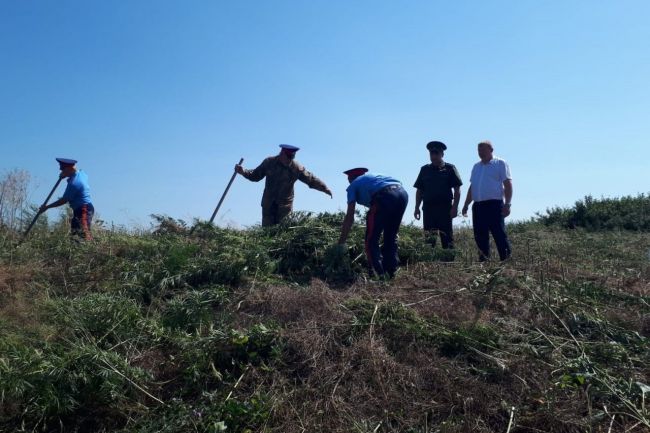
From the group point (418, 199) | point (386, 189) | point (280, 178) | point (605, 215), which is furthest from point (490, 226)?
point (605, 215)

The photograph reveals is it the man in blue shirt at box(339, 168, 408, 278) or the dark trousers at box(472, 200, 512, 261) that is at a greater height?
the dark trousers at box(472, 200, 512, 261)

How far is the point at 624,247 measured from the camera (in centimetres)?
884

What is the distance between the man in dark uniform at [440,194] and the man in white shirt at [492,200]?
42 centimetres

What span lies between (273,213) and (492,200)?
126 inches

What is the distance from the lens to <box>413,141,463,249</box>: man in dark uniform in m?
7.35

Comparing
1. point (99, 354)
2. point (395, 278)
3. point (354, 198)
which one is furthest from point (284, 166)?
point (99, 354)

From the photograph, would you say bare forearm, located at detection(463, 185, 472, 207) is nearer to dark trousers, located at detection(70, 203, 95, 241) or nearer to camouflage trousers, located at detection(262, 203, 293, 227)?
camouflage trousers, located at detection(262, 203, 293, 227)

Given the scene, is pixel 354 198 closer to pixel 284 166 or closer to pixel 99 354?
pixel 284 166

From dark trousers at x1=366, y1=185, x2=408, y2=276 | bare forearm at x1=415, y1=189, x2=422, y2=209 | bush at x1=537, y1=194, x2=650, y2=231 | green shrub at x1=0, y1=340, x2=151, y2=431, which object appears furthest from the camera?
bush at x1=537, y1=194, x2=650, y2=231

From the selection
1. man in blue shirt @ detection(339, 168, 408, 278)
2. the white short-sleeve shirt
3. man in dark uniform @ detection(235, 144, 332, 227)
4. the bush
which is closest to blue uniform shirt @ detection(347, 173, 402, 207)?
man in blue shirt @ detection(339, 168, 408, 278)

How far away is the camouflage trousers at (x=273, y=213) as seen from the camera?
8469 millimetres

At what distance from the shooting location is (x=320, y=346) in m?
4.27

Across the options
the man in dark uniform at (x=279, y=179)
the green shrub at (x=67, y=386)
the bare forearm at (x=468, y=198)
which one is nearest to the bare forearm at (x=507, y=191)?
the bare forearm at (x=468, y=198)

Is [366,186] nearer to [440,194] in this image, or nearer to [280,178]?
[440,194]
